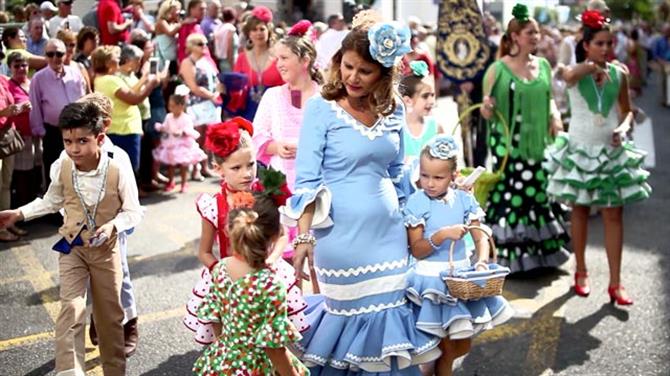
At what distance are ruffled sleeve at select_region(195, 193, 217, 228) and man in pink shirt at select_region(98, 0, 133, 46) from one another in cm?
488

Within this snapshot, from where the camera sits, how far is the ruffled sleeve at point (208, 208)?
420 cm

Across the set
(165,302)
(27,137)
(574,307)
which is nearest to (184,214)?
(27,137)

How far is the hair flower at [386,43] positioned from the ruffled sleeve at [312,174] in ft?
1.22

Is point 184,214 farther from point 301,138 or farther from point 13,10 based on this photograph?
point 301,138

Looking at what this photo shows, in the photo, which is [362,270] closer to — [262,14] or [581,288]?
[581,288]

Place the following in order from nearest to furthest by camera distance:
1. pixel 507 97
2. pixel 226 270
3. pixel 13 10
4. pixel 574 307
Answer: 1. pixel 226 270
2. pixel 574 307
3. pixel 507 97
4. pixel 13 10

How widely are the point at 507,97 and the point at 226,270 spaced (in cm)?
378

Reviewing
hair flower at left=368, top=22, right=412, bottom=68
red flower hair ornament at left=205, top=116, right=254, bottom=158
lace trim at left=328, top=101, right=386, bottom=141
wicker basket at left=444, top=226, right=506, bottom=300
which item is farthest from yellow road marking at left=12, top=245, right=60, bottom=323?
hair flower at left=368, top=22, right=412, bottom=68

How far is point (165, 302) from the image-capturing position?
6062 millimetres

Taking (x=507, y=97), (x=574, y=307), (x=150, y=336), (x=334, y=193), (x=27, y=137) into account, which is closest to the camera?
(x=334, y=193)

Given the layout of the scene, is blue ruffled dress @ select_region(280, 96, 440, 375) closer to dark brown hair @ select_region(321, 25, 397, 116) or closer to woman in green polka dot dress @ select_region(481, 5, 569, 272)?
dark brown hair @ select_region(321, 25, 397, 116)

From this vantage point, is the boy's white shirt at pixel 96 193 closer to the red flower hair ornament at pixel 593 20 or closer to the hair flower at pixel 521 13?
the hair flower at pixel 521 13

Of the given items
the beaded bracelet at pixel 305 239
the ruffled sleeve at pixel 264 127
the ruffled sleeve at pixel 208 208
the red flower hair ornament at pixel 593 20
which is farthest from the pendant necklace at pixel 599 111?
the beaded bracelet at pixel 305 239

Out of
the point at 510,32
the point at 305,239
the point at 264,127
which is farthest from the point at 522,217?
the point at 305,239
